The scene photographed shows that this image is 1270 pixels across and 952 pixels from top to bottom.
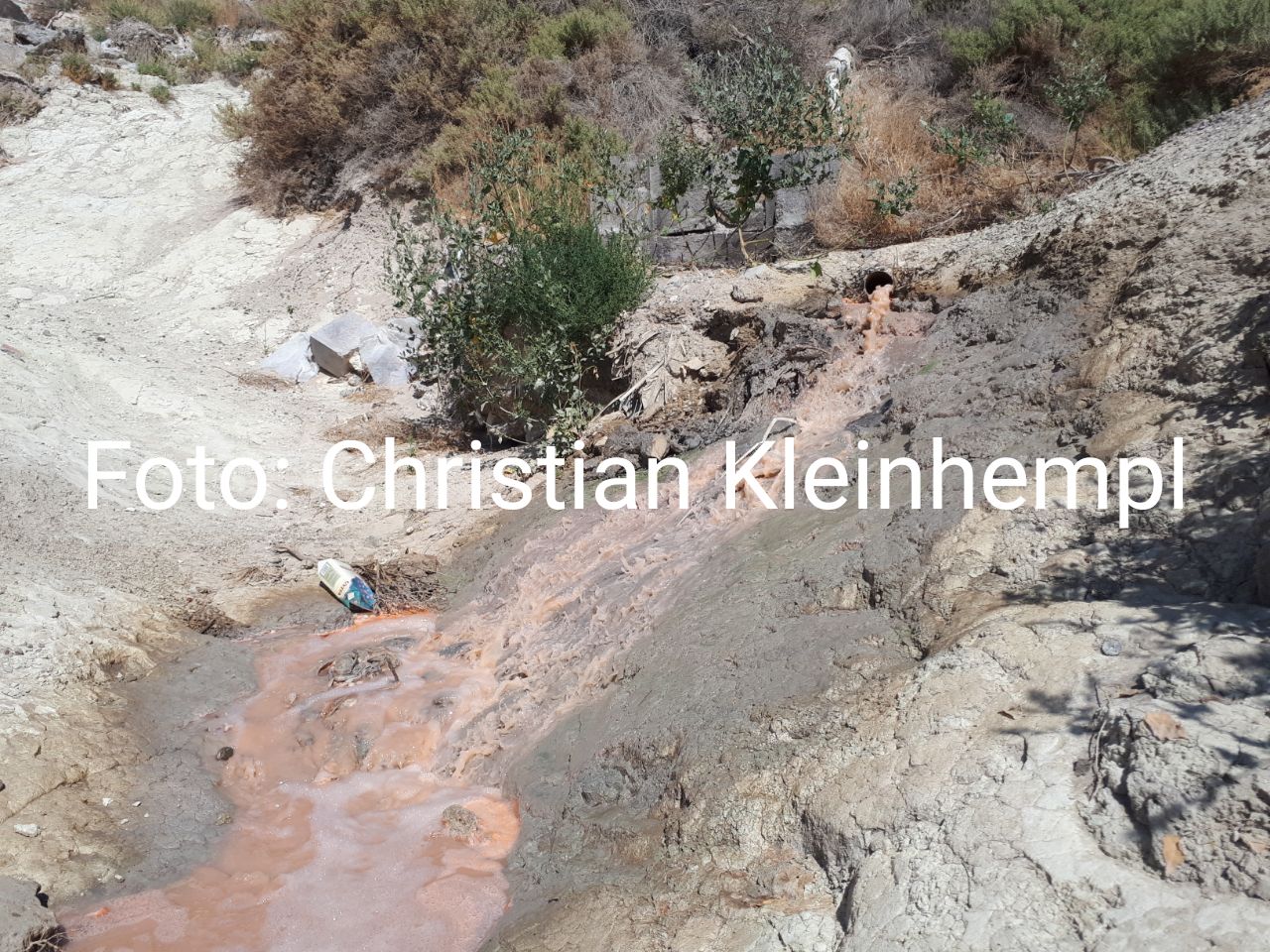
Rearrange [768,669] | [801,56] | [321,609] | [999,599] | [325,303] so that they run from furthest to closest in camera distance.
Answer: [801,56], [325,303], [321,609], [768,669], [999,599]

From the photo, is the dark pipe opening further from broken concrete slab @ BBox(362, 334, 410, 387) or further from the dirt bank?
broken concrete slab @ BBox(362, 334, 410, 387)

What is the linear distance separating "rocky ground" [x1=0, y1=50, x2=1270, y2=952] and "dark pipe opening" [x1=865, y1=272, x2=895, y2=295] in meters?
0.09

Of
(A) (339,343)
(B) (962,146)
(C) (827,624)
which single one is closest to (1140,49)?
(B) (962,146)

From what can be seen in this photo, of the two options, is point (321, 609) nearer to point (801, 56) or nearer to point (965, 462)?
point (965, 462)

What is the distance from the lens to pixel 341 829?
415cm

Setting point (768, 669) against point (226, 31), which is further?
point (226, 31)

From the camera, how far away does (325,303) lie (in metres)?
10.9

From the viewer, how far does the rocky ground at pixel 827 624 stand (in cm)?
239

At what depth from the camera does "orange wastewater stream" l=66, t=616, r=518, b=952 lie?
3.55 m

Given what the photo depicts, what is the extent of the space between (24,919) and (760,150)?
757cm

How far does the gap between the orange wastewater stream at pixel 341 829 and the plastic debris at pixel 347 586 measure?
0.46 metres

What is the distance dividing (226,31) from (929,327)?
17063 millimetres

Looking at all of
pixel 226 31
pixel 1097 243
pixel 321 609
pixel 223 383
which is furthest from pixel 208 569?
pixel 226 31

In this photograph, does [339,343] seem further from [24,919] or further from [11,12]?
[11,12]
